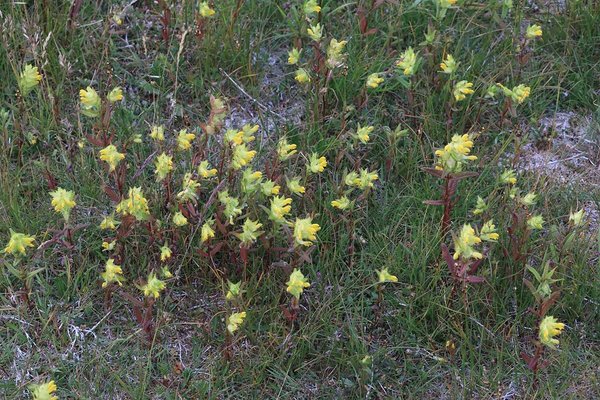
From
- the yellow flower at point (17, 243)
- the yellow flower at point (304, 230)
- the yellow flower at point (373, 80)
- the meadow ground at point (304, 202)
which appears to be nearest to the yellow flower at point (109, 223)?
the meadow ground at point (304, 202)

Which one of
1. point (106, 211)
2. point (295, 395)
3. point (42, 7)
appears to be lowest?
point (295, 395)

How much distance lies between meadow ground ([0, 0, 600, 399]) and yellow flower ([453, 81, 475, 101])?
13mm

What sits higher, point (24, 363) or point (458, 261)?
point (458, 261)

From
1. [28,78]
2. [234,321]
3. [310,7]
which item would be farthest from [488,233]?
[28,78]

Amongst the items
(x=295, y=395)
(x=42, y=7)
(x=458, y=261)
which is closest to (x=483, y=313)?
(x=458, y=261)

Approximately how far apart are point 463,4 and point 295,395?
2.03 m

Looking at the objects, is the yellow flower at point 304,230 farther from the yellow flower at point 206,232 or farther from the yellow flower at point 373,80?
the yellow flower at point 373,80

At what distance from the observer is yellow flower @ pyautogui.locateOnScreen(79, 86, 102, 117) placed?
10.6 ft

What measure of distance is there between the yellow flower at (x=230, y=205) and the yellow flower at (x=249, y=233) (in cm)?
7

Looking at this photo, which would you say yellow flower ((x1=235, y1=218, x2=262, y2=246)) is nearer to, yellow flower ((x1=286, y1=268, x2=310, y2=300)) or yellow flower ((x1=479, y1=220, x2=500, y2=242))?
yellow flower ((x1=286, y1=268, x2=310, y2=300))

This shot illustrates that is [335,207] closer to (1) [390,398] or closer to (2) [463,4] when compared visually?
(1) [390,398]

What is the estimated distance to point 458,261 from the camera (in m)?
3.29

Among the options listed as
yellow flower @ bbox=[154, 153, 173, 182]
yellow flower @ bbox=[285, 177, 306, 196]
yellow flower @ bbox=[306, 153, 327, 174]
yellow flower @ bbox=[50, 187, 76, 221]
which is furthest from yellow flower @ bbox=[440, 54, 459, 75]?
yellow flower @ bbox=[50, 187, 76, 221]

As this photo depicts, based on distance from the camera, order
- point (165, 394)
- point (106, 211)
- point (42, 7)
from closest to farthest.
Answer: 1. point (165, 394)
2. point (106, 211)
3. point (42, 7)
